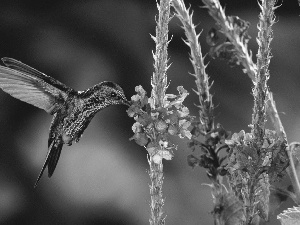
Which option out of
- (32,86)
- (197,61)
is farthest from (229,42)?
(32,86)

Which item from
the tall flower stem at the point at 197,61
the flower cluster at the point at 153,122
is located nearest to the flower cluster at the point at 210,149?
the tall flower stem at the point at 197,61

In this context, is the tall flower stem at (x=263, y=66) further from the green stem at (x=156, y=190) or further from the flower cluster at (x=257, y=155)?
the green stem at (x=156, y=190)

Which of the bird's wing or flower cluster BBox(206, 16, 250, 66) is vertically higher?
flower cluster BBox(206, 16, 250, 66)

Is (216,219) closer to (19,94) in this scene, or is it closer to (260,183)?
(260,183)

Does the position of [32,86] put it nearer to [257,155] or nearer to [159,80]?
[159,80]

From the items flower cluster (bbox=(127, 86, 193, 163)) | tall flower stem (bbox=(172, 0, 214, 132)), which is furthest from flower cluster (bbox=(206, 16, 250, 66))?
flower cluster (bbox=(127, 86, 193, 163))

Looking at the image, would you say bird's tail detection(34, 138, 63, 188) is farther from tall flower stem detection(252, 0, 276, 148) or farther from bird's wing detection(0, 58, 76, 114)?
tall flower stem detection(252, 0, 276, 148)
